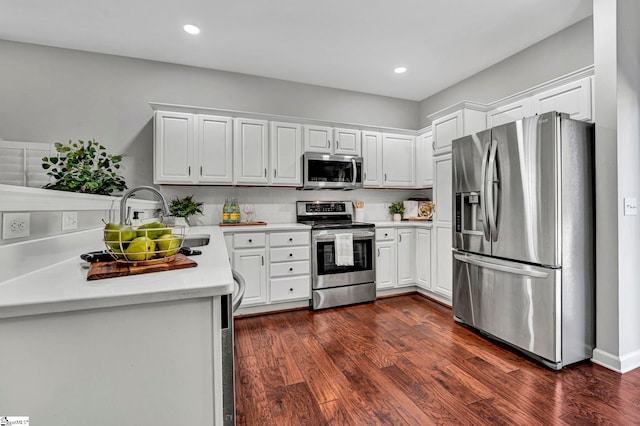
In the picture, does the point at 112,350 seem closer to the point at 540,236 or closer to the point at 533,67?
the point at 540,236

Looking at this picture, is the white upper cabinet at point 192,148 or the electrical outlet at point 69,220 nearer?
the electrical outlet at point 69,220

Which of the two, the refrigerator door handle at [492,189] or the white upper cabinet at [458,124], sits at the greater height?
the white upper cabinet at [458,124]

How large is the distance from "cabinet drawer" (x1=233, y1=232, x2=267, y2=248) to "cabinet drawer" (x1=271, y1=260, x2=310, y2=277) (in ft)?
0.93

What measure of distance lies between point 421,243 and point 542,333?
1763 mm

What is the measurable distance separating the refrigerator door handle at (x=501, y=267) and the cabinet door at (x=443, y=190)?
626mm

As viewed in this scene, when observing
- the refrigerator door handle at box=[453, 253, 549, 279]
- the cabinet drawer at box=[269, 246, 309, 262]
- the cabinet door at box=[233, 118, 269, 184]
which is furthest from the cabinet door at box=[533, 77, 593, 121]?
the cabinet door at box=[233, 118, 269, 184]

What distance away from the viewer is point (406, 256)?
3.88 metres

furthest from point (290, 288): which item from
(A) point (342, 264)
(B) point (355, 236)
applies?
(B) point (355, 236)

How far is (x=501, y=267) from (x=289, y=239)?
6.58 ft

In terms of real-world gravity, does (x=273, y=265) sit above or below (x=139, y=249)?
below

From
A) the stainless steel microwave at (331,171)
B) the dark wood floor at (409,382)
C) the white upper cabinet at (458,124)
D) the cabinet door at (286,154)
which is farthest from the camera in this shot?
the stainless steel microwave at (331,171)

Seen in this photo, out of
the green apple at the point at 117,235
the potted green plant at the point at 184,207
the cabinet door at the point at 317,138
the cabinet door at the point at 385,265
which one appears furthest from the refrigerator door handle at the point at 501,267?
the potted green plant at the point at 184,207

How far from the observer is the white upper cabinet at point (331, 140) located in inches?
144

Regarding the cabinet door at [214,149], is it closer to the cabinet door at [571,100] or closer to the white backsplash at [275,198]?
the white backsplash at [275,198]
